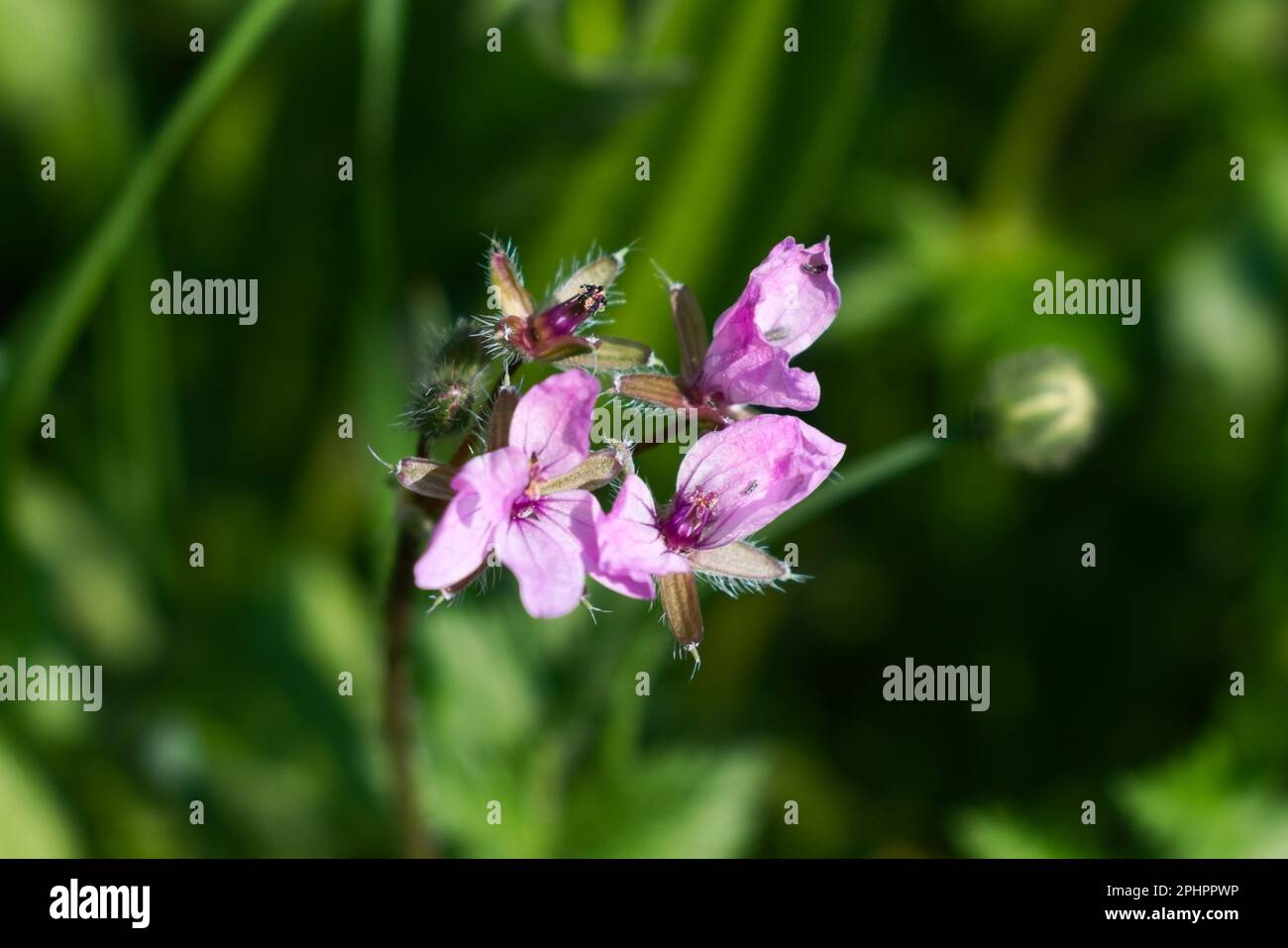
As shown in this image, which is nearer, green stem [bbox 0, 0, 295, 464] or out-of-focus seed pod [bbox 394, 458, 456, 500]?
out-of-focus seed pod [bbox 394, 458, 456, 500]

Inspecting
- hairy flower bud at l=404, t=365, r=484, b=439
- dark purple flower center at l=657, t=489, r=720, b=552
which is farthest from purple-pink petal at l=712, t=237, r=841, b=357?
hairy flower bud at l=404, t=365, r=484, b=439

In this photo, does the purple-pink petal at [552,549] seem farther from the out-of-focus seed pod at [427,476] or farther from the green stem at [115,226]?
the green stem at [115,226]

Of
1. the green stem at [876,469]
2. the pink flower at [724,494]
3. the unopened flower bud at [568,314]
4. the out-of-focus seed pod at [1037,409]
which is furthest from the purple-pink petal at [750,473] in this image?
the out-of-focus seed pod at [1037,409]

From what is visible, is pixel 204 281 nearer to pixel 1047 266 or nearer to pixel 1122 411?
pixel 1047 266

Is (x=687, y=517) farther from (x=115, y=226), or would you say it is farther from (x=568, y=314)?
(x=115, y=226)

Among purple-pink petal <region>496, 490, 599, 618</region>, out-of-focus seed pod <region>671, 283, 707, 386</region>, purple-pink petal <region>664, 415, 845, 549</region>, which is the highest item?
out-of-focus seed pod <region>671, 283, 707, 386</region>

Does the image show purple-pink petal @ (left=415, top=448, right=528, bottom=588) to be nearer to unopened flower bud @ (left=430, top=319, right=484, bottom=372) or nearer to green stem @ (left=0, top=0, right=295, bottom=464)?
unopened flower bud @ (left=430, top=319, right=484, bottom=372)
